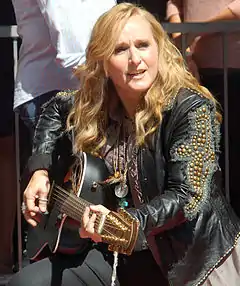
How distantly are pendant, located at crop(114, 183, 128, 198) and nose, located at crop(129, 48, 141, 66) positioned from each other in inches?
17.1

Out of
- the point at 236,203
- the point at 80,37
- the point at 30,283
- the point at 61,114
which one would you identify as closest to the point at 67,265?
the point at 30,283

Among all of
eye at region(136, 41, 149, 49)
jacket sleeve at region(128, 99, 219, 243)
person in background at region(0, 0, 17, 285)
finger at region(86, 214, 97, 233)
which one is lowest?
person in background at region(0, 0, 17, 285)

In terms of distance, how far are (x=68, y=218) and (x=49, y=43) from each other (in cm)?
86

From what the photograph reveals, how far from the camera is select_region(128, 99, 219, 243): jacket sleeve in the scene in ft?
8.70

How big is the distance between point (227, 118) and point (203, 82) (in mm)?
216

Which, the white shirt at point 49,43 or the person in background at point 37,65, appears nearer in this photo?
the white shirt at point 49,43

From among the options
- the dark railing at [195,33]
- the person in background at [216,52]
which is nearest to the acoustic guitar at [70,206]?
the dark railing at [195,33]

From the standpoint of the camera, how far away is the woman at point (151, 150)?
8.94 ft

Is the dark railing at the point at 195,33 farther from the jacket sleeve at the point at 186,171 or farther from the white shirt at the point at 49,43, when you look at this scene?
the jacket sleeve at the point at 186,171

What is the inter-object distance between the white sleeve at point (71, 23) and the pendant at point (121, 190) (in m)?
0.58

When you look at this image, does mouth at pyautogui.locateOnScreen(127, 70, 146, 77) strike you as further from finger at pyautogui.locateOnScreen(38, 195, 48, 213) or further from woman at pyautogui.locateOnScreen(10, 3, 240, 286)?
finger at pyautogui.locateOnScreen(38, 195, 48, 213)

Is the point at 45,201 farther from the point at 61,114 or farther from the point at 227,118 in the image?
the point at 227,118

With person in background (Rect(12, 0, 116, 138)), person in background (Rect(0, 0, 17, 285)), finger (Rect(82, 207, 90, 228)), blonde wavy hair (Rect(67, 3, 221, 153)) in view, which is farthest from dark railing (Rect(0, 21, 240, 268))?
finger (Rect(82, 207, 90, 228))

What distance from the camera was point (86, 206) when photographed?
2.74 meters
